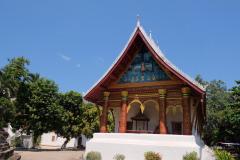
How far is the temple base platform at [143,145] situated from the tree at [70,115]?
17.1 m

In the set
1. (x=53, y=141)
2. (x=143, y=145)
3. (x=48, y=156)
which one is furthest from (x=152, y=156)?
(x=53, y=141)

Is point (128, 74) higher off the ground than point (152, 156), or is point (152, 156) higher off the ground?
point (128, 74)

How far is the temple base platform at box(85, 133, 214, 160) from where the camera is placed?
42.8 ft

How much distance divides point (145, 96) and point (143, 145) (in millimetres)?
3001

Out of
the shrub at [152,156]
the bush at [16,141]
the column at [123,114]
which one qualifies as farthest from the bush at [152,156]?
the bush at [16,141]

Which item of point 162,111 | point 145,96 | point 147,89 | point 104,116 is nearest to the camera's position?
point 162,111

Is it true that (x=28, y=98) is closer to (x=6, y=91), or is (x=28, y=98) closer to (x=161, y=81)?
(x=6, y=91)

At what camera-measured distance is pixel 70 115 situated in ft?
108

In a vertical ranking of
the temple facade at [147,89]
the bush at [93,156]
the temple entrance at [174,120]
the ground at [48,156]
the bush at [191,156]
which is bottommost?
the ground at [48,156]

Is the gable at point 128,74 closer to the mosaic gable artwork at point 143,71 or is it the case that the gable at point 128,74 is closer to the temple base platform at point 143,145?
the mosaic gable artwork at point 143,71

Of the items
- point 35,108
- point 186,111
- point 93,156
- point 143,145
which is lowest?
point 93,156

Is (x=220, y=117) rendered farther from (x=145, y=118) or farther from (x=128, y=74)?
(x=128, y=74)

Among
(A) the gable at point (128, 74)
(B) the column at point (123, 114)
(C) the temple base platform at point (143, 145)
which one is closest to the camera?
(C) the temple base platform at point (143, 145)

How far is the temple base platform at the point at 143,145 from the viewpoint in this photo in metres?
13.0
